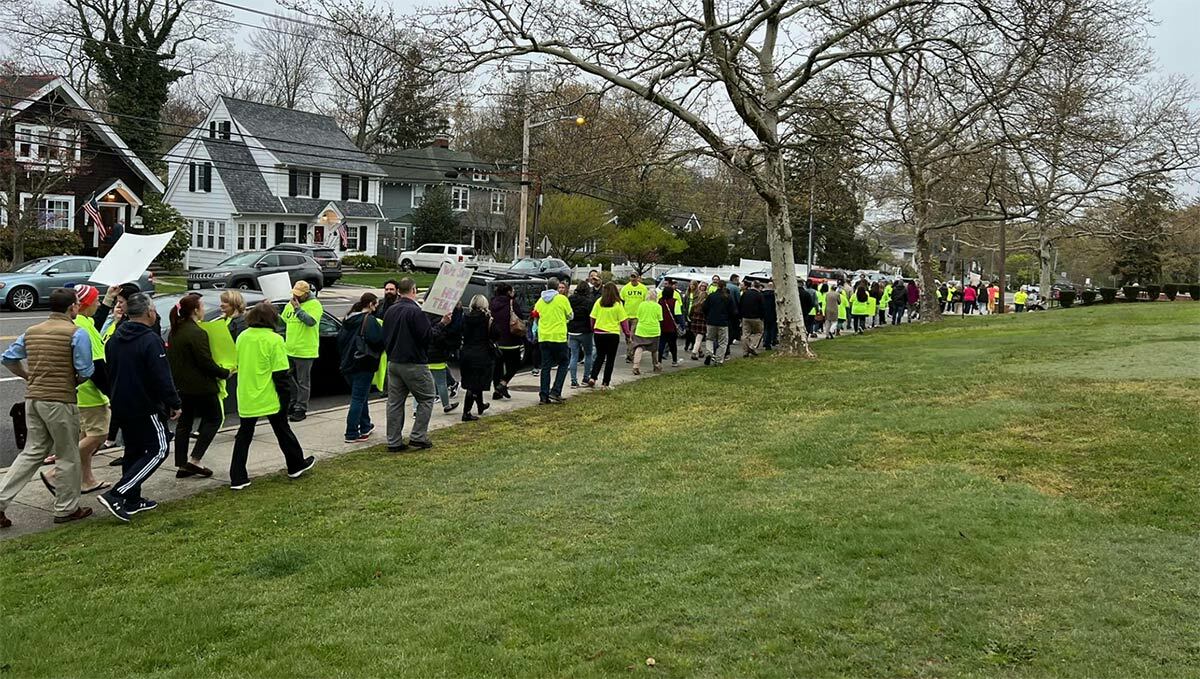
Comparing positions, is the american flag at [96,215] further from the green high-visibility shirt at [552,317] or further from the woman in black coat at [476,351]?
the woman in black coat at [476,351]

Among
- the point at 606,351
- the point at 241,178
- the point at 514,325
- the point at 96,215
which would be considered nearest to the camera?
the point at 514,325

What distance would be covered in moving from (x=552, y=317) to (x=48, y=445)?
23.0 ft

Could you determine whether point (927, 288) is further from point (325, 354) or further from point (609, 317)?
point (325, 354)

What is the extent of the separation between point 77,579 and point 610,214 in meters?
53.2

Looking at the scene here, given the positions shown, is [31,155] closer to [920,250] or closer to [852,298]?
[852,298]

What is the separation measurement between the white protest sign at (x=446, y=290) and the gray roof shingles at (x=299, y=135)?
40423 millimetres

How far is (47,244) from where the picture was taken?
35.6m

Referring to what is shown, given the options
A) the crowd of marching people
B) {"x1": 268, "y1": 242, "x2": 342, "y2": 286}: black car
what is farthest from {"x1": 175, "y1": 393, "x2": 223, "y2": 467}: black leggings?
{"x1": 268, "y1": 242, "x2": 342, "y2": 286}: black car

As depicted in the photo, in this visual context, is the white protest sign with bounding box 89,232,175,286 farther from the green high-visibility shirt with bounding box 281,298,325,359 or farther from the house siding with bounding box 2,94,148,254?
the house siding with bounding box 2,94,148,254

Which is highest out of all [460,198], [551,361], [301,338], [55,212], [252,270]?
[460,198]

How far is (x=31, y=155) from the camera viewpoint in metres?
35.8

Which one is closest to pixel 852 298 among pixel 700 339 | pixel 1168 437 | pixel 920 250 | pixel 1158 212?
pixel 920 250

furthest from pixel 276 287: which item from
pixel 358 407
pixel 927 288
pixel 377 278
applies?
pixel 377 278

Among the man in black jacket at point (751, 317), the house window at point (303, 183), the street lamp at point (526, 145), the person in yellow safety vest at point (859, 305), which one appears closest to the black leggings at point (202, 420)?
the street lamp at point (526, 145)
